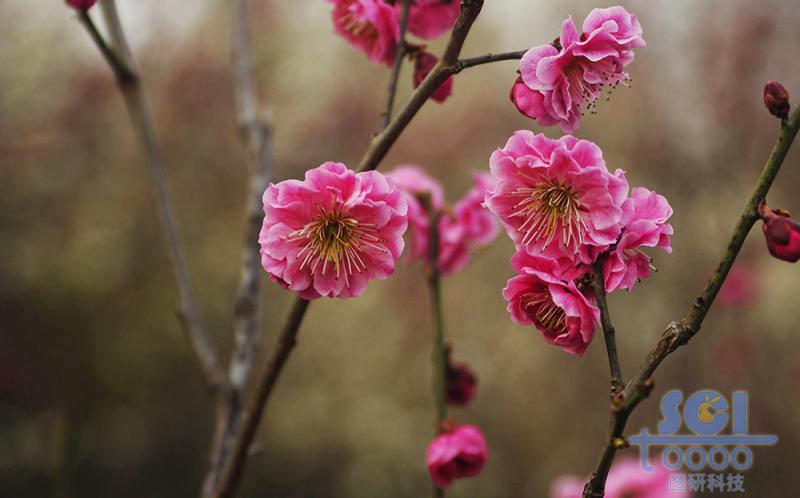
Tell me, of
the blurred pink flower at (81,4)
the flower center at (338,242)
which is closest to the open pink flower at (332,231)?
the flower center at (338,242)

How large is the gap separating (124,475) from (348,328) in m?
1.34

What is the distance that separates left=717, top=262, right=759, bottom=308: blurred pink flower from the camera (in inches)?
106

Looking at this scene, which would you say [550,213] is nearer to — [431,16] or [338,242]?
[338,242]

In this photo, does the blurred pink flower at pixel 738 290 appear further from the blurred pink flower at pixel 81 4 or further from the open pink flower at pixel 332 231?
the blurred pink flower at pixel 81 4

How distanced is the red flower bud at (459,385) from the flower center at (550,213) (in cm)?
40

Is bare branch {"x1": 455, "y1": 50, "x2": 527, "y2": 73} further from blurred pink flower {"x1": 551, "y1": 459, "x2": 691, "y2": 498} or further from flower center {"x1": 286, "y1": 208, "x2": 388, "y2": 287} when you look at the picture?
blurred pink flower {"x1": 551, "y1": 459, "x2": 691, "y2": 498}

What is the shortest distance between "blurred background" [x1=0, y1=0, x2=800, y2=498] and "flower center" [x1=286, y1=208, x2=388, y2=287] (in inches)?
80.2

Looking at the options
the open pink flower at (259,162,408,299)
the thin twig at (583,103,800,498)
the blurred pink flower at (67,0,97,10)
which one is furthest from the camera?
the blurred pink flower at (67,0,97,10)

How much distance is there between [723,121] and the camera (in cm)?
267

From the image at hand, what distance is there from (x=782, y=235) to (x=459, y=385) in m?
0.53

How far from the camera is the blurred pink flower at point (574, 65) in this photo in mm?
638

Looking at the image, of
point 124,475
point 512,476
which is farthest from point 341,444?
point 124,475

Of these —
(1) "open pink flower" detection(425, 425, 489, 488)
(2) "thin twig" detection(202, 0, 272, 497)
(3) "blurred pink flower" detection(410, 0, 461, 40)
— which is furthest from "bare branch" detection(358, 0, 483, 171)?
(2) "thin twig" detection(202, 0, 272, 497)

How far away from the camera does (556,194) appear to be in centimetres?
65
